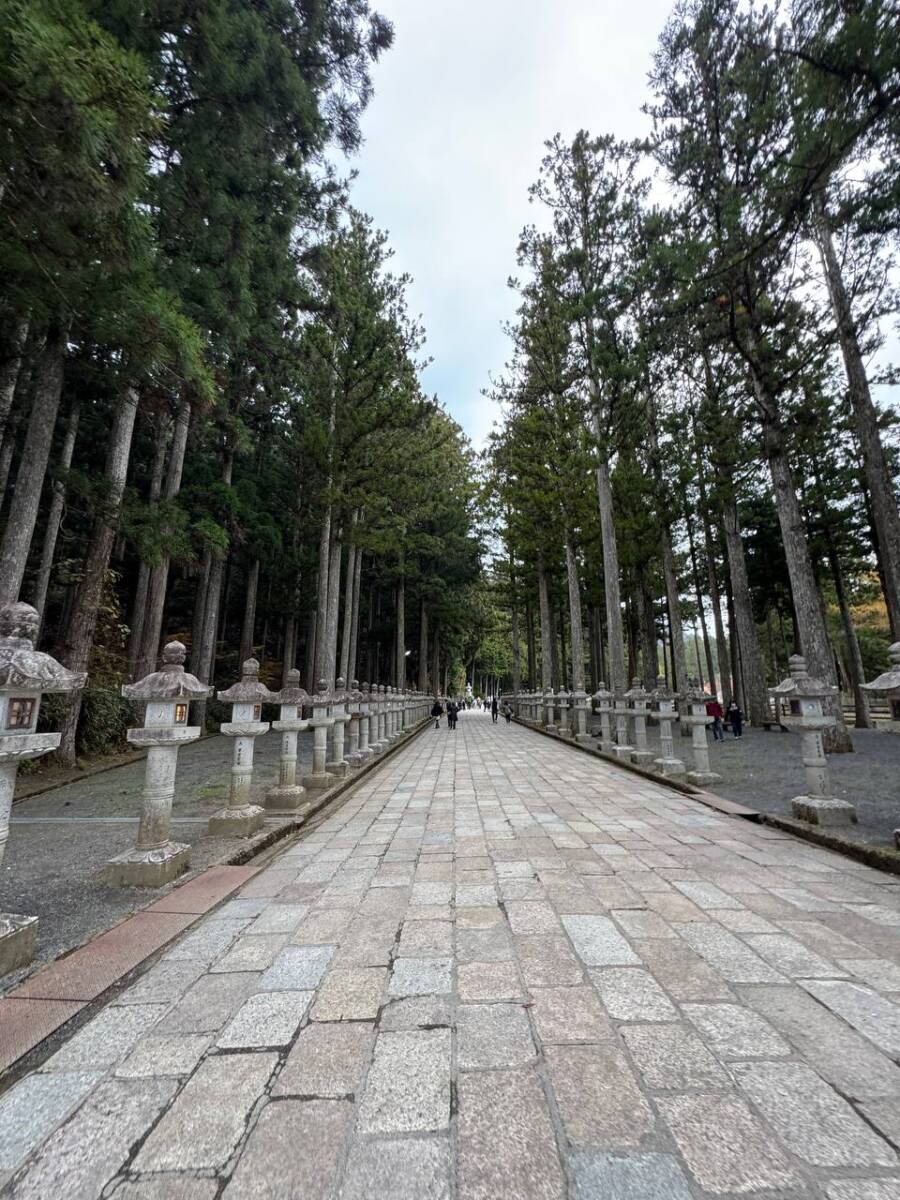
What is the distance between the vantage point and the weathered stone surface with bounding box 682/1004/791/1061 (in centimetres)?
166

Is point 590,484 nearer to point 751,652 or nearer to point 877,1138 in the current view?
point 751,652

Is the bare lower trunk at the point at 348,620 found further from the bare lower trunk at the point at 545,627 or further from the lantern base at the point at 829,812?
the lantern base at the point at 829,812

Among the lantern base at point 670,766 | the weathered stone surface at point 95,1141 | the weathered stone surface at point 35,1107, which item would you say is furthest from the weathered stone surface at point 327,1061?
the lantern base at point 670,766

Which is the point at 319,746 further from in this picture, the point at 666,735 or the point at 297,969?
the point at 666,735

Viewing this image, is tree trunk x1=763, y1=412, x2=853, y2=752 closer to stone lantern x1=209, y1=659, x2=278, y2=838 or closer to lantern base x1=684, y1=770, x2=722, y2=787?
lantern base x1=684, y1=770, x2=722, y2=787

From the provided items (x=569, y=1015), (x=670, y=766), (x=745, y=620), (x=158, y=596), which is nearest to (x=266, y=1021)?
(x=569, y=1015)

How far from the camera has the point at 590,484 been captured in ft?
48.1

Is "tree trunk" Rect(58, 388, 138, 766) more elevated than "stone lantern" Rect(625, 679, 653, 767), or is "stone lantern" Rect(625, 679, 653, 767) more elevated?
"tree trunk" Rect(58, 388, 138, 766)

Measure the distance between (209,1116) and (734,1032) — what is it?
1738mm

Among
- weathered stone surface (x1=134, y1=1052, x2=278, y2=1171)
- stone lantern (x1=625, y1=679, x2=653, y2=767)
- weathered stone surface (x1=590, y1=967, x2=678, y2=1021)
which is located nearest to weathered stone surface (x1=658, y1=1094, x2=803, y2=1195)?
weathered stone surface (x1=590, y1=967, x2=678, y2=1021)

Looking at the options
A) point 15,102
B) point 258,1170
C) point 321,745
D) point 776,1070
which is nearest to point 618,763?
point 321,745

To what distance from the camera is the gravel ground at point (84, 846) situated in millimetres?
2811

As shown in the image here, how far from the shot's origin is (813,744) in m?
4.86

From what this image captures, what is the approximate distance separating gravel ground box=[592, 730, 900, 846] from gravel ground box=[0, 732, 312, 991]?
5.48m
